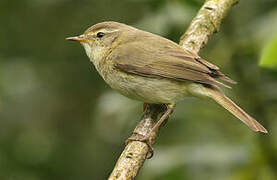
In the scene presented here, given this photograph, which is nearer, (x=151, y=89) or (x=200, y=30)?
(x=151, y=89)

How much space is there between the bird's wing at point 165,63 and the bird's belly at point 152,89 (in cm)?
5

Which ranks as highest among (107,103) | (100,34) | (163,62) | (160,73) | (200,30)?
(200,30)

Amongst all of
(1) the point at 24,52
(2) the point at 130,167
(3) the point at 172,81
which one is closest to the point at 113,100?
(3) the point at 172,81

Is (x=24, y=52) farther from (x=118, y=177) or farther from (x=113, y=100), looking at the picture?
(x=118, y=177)

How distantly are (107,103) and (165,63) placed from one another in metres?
0.57

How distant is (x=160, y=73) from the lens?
14.2 ft

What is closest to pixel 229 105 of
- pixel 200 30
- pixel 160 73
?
pixel 160 73

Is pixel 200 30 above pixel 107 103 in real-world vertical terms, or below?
above

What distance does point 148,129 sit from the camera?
4.00 metres

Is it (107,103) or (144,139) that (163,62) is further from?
(144,139)

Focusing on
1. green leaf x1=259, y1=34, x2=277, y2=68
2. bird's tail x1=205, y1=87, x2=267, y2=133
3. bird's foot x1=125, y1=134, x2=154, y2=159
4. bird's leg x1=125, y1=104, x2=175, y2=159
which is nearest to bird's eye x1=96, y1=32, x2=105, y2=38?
bird's leg x1=125, y1=104, x2=175, y2=159

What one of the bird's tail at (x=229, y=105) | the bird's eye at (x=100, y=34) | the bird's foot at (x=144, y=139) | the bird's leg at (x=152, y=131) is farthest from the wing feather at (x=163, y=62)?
the bird's foot at (x=144, y=139)

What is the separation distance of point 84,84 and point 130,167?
314 cm

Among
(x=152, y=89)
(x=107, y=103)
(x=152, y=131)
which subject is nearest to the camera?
(x=152, y=131)
